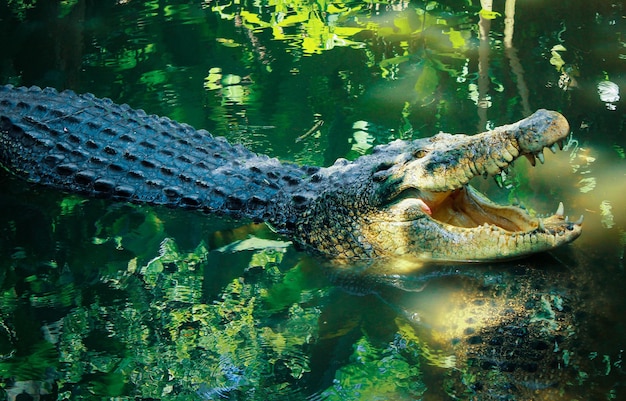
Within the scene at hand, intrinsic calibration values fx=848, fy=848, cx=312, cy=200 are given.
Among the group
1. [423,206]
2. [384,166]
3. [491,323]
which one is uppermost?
[384,166]

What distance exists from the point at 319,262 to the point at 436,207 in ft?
2.85

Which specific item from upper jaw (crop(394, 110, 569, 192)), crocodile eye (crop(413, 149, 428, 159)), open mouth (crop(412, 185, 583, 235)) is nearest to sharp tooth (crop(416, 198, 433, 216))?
open mouth (crop(412, 185, 583, 235))

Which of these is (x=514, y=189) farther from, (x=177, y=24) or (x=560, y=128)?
(x=177, y=24)

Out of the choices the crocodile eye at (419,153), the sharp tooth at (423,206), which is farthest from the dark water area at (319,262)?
the crocodile eye at (419,153)

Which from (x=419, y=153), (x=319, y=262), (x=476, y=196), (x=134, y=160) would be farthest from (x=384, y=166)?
(x=134, y=160)

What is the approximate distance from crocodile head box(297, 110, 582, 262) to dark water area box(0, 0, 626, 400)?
0.53 feet

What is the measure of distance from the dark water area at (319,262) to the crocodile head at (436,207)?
0.53ft

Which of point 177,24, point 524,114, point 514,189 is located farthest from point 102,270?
point 177,24

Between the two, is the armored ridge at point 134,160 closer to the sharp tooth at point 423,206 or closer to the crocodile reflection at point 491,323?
the sharp tooth at point 423,206

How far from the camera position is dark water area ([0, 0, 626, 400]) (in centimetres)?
440

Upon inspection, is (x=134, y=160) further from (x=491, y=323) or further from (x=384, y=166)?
(x=491, y=323)

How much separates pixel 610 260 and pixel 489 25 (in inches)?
186

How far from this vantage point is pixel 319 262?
570cm

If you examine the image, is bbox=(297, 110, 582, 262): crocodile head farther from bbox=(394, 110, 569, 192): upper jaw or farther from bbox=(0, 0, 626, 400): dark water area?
bbox=(0, 0, 626, 400): dark water area
